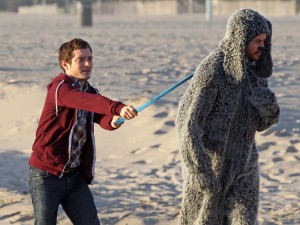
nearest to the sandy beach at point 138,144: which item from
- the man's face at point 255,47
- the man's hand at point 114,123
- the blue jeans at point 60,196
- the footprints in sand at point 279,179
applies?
the footprints in sand at point 279,179

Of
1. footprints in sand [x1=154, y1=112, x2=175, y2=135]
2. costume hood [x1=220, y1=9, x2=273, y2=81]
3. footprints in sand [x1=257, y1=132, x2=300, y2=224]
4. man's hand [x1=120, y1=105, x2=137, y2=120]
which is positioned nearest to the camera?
man's hand [x1=120, y1=105, x2=137, y2=120]

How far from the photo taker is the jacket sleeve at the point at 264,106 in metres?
4.64

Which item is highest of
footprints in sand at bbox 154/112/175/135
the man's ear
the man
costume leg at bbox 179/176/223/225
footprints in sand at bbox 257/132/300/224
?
the man's ear

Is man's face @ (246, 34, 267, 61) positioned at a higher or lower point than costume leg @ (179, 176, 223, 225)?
higher

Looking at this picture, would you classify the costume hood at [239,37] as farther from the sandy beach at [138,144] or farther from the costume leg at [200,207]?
the sandy beach at [138,144]

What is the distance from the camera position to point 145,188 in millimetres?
8539

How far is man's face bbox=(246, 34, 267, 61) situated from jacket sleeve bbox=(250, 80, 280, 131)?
0.16 m

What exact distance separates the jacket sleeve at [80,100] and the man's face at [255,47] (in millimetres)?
725

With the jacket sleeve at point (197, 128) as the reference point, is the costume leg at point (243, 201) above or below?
below

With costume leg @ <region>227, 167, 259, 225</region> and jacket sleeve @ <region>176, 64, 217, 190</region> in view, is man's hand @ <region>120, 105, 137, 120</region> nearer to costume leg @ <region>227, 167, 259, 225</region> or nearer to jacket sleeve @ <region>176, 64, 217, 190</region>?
jacket sleeve @ <region>176, 64, 217, 190</region>

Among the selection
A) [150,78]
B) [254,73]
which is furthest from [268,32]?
[150,78]

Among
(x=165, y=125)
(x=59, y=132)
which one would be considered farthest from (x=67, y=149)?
(x=165, y=125)

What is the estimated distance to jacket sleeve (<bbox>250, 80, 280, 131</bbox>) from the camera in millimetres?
4637

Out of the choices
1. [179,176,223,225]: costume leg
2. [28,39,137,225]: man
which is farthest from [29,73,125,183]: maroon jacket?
[179,176,223,225]: costume leg
